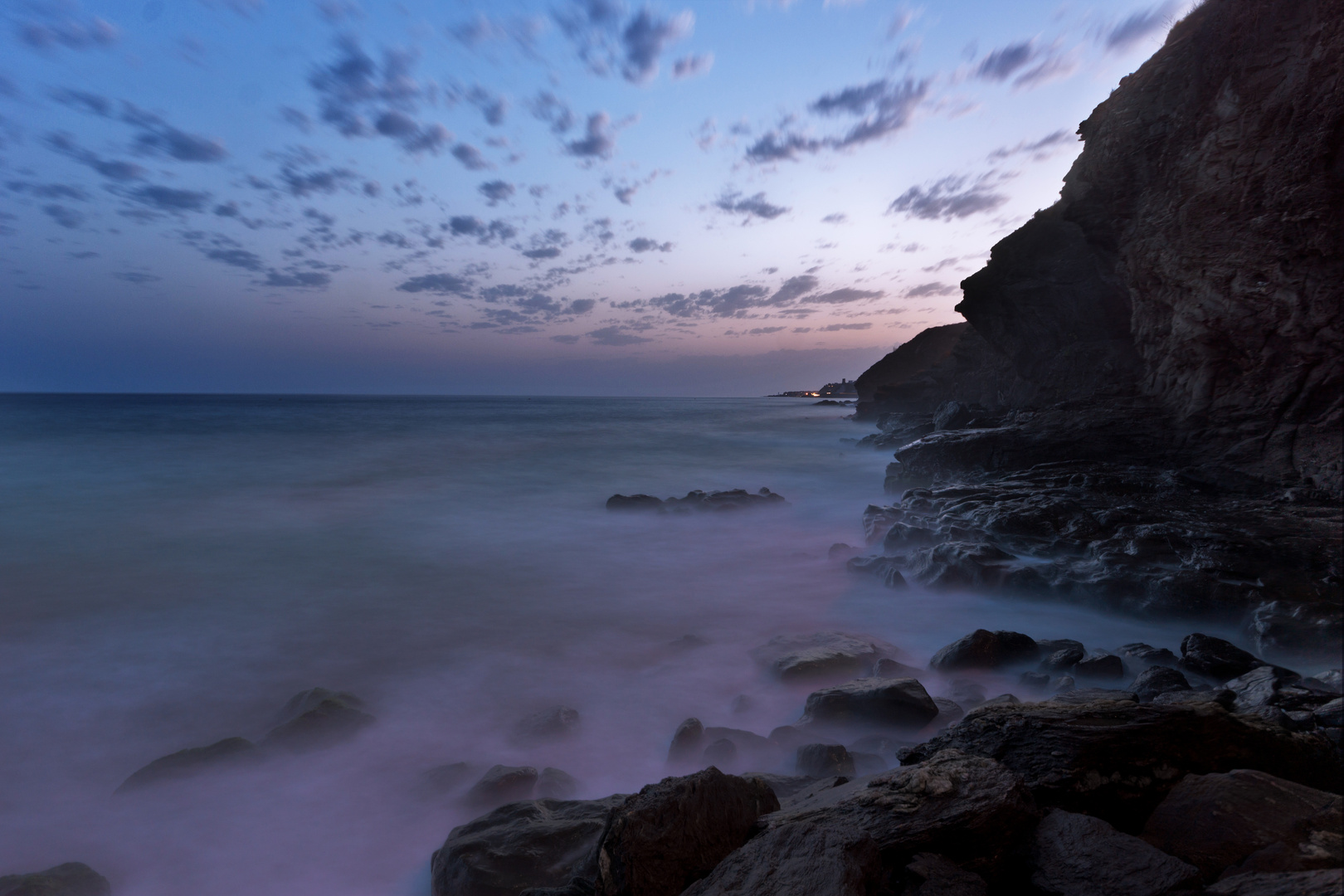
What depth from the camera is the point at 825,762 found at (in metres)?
3.76

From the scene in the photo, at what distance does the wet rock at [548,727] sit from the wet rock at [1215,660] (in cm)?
517

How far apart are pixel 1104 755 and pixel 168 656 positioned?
8.39m

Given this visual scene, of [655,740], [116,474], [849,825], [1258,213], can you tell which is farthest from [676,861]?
[116,474]

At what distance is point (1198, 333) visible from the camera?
906cm

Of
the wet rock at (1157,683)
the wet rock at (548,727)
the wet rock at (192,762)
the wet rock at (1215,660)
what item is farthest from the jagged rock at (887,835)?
the wet rock at (192,762)

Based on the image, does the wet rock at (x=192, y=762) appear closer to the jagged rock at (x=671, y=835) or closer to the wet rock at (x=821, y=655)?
the jagged rock at (x=671, y=835)

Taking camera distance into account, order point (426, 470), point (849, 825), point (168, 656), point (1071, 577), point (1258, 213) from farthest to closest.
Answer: point (426, 470) < point (1258, 213) < point (1071, 577) < point (168, 656) < point (849, 825)

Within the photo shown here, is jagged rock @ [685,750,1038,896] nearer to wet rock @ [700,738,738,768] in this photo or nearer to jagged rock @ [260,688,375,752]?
wet rock @ [700,738,738,768]

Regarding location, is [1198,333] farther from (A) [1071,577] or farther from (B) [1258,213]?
(A) [1071,577]

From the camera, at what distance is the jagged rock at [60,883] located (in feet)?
9.84

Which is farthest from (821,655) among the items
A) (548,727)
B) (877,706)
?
(548,727)

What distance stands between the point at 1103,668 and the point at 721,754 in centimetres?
340

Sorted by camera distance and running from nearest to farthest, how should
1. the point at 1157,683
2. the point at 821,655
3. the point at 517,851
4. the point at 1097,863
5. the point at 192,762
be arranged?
the point at 1097,863 → the point at 517,851 → the point at 1157,683 → the point at 192,762 → the point at 821,655

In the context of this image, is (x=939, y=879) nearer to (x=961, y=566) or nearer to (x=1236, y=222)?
(x=961, y=566)
